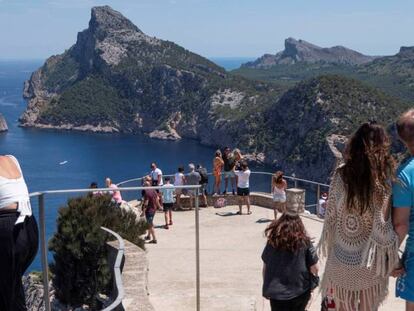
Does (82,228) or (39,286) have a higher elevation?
(82,228)

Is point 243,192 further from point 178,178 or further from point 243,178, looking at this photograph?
point 178,178

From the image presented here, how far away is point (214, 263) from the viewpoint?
10.4 m

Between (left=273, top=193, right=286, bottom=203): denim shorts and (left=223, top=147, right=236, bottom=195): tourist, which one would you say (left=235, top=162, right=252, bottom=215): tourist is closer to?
(left=273, top=193, right=286, bottom=203): denim shorts

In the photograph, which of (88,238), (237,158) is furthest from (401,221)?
(237,158)

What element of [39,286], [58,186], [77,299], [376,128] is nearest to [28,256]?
[376,128]

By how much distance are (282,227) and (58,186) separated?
93.2m

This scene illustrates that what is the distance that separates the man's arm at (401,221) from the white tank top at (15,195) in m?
1.94

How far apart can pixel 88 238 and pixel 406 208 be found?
8.37m

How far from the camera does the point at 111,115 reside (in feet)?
618

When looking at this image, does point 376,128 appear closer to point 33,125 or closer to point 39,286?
point 39,286

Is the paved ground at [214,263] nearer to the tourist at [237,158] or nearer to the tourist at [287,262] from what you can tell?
the tourist at [237,158]

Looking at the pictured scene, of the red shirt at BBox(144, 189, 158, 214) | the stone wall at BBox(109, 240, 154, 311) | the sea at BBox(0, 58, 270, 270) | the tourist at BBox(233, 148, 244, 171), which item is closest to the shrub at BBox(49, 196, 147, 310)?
the red shirt at BBox(144, 189, 158, 214)

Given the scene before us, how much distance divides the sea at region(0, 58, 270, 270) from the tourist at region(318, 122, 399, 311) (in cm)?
7897

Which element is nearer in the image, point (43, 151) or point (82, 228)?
point (82, 228)
